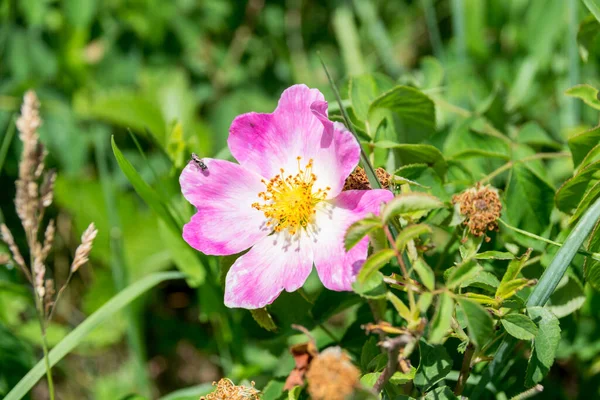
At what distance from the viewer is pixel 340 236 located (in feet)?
3.68

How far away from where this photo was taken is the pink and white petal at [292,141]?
1143 millimetres

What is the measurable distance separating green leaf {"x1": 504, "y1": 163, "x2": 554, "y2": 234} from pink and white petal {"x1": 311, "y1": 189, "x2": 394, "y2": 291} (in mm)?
329

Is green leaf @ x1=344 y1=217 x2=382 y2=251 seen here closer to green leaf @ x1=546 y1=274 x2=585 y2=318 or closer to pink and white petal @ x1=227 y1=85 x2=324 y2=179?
pink and white petal @ x1=227 y1=85 x2=324 y2=179

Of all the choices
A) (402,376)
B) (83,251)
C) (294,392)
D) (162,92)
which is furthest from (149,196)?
(162,92)

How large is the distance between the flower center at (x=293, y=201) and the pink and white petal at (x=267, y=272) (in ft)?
0.11

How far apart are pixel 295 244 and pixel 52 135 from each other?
4.79 feet

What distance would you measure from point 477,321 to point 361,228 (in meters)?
0.21

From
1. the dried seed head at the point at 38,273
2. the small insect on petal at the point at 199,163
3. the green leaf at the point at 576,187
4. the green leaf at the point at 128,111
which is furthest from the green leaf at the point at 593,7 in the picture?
the green leaf at the point at 128,111

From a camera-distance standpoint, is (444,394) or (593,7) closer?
(444,394)

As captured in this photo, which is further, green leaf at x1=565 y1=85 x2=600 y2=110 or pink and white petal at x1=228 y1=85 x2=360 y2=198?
green leaf at x1=565 y1=85 x2=600 y2=110

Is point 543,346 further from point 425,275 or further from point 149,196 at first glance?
point 149,196

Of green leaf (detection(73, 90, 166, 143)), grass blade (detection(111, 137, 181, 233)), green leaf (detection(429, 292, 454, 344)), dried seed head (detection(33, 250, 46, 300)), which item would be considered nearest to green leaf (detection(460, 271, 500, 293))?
green leaf (detection(429, 292, 454, 344))

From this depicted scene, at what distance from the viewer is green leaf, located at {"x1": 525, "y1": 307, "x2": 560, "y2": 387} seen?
1.02m

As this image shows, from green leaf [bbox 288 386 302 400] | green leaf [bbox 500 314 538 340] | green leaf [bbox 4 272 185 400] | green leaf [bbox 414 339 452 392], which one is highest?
green leaf [bbox 4 272 185 400]
